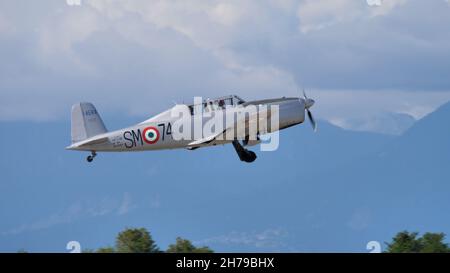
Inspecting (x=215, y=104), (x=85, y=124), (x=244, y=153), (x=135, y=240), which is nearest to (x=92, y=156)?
(x=85, y=124)

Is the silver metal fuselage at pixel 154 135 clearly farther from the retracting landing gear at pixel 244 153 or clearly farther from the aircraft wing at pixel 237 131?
the retracting landing gear at pixel 244 153

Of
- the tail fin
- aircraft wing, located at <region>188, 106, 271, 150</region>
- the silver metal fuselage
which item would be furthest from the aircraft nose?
the tail fin

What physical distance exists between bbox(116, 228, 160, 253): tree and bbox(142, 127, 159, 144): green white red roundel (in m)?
13.7

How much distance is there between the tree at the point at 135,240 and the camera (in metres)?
51.0

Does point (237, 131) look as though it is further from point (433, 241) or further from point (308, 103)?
point (433, 241)

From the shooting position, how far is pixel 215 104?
38.0 metres

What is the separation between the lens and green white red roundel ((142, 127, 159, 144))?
124ft

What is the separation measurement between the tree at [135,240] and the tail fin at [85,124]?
12746 millimetres

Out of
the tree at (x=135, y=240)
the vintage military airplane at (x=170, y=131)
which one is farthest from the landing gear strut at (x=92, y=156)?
the tree at (x=135, y=240)

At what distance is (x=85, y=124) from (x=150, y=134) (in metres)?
2.54

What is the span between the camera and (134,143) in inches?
1491

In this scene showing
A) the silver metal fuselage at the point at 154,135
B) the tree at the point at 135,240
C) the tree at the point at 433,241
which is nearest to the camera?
the silver metal fuselage at the point at 154,135

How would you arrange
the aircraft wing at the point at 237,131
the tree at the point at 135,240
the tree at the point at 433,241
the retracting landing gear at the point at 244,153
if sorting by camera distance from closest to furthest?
1. the aircraft wing at the point at 237,131
2. the retracting landing gear at the point at 244,153
3. the tree at the point at 135,240
4. the tree at the point at 433,241
